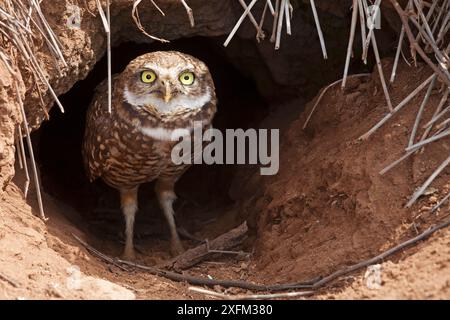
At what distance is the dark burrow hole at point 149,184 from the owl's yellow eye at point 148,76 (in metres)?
1.85

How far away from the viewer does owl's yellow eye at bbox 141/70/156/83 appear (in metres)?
4.63

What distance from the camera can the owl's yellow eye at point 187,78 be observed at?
469cm

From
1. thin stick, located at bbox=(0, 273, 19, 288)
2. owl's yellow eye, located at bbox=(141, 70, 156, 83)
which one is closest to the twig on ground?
owl's yellow eye, located at bbox=(141, 70, 156, 83)

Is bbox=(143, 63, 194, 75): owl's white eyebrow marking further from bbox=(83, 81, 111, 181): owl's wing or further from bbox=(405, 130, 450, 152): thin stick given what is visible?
bbox=(405, 130, 450, 152): thin stick

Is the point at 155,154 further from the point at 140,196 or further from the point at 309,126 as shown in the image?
the point at 140,196

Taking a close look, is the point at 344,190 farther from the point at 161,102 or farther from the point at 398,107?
the point at 161,102

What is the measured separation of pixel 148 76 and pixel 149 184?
2567mm

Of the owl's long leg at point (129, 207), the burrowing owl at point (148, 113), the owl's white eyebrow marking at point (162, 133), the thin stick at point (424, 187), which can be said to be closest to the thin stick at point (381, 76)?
the thin stick at point (424, 187)

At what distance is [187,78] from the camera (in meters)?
4.74

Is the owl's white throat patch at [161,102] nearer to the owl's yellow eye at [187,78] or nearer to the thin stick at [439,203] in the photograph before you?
the owl's yellow eye at [187,78]

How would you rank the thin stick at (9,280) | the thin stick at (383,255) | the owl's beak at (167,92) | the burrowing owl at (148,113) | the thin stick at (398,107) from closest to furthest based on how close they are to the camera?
the thin stick at (9,280)
the thin stick at (383,255)
the thin stick at (398,107)
the owl's beak at (167,92)
the burrowing owl at (148,113)

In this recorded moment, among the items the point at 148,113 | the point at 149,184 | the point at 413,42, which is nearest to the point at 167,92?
the point at 148,113

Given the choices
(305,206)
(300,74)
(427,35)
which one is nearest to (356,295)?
(305,206)

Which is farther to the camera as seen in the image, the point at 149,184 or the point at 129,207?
the point at 149,184
